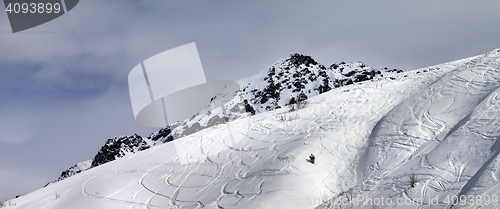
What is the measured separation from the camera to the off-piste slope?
3.91 metres

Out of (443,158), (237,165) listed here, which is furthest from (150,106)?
(443,158)

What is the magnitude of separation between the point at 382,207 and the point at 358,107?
5.75 meters

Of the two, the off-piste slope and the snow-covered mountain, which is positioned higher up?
the snow-covered mountain

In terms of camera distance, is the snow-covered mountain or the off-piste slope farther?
the snow-covered mountain

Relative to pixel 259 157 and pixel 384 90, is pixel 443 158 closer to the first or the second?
pixel 259 157

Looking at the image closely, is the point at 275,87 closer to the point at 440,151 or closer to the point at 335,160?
the point at 335,160

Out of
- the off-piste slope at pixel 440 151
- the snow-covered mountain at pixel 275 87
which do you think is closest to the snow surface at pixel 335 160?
the off-piste slope at pixel 440 151

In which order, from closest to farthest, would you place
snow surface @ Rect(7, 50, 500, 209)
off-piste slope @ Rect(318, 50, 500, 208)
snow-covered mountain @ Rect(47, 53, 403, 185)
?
off-piste slope @ Rect(318, 50, 500, 208)
snow surface @ Rect(7, 50, 500, 209)
snow-covered mountain @ Rect(47, 53, 403, 185)

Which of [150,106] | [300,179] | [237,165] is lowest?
[300,179]

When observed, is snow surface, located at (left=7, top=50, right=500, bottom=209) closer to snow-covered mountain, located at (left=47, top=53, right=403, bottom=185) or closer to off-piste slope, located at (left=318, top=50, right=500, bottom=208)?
off-piste slope, located at (left=318, top=50, right=500, bottom=208)

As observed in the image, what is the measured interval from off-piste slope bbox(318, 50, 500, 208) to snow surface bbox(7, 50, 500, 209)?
21 mm

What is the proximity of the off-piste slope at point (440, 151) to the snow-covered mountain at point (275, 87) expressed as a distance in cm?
7719

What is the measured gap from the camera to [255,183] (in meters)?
5.76

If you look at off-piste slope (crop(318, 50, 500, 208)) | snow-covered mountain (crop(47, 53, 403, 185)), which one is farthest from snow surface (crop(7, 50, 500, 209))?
snow-covered mountain (crop(47, 53, 403, 185))
